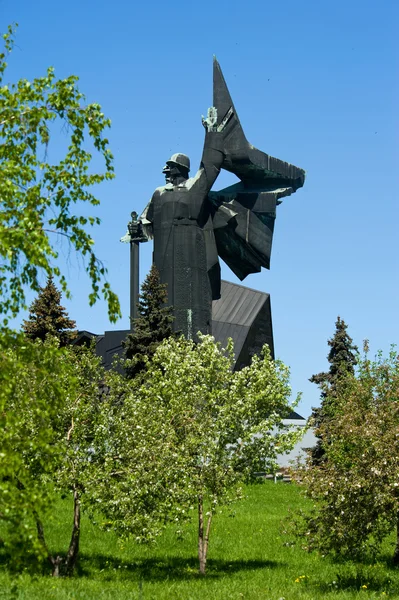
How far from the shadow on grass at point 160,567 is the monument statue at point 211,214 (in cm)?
2000

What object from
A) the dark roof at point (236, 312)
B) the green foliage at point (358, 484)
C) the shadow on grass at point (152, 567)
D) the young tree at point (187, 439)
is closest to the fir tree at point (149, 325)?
the dark roof at point (236, 312)

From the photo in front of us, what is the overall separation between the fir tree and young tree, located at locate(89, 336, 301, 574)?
15370 millimetres

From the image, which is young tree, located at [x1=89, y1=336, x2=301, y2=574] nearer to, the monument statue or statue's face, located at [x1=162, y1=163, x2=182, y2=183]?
the monument statue

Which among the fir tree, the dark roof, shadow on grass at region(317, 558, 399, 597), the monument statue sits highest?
the monument statue

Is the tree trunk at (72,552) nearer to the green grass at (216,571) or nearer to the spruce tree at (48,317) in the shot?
the green grass at (216,571)

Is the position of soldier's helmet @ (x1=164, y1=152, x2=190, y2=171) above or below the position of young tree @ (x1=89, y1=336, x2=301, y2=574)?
above

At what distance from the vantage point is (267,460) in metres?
19.3

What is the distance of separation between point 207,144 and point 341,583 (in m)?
28.6

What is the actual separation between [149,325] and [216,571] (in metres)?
16.8

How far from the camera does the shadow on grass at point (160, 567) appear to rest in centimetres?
1883

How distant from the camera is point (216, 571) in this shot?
777 inches

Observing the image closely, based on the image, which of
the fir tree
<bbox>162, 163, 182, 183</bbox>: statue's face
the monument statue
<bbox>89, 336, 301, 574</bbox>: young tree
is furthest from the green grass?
<bbox>162, 163, 182, 183</bbox>: statue's face

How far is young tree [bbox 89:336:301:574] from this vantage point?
17250 mm

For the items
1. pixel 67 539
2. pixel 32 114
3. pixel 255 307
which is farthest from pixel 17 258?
pixel 255 307
